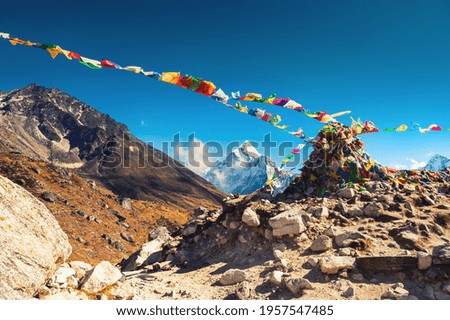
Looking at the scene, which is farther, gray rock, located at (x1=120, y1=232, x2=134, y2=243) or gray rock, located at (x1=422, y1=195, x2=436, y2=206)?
gray rock, located at (x1=120, y1=232, x2=134, y2=243)

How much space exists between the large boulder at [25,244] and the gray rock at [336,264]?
7.18 metres

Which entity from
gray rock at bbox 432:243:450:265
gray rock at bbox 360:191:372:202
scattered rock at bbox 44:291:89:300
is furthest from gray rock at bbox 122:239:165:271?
gray rock at bbox 432:243:450:265

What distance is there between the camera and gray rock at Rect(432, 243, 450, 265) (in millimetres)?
9047

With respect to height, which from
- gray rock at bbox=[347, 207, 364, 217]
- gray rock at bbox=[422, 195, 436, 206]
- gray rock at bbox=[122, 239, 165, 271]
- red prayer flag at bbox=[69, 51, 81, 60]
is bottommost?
gray rock at bbox=[122, 239, 165, 271]

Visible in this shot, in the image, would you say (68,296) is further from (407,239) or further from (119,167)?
(119,167)

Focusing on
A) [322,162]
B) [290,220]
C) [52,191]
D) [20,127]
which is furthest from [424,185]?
[20,127]

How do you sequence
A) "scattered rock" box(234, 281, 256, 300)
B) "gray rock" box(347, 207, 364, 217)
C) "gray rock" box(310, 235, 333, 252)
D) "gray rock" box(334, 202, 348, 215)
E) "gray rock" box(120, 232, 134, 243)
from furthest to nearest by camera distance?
"gray rock" box(120, 232, 134, 243) < "gray rock" box(334, 202, 348, 215) < "gray rock" box(347, 207, 364, 217) < "gray rock" box(310, 235, 333, 252) < "scattered rock" box(234, 281, 256, 300)

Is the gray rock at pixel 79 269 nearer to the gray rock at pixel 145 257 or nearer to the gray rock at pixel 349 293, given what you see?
the gray rock at pixel 145 257

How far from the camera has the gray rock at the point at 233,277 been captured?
10.7 m

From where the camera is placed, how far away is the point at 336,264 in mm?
9836

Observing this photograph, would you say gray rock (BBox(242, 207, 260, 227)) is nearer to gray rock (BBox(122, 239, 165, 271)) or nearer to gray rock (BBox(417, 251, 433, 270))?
gray rock (BBox(122, 239, 165, 271))

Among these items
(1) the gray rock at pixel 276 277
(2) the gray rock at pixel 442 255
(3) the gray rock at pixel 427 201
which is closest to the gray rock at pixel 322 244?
(1) the gray rock at pixel 276 277

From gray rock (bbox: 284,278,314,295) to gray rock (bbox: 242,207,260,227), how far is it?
163 inches
